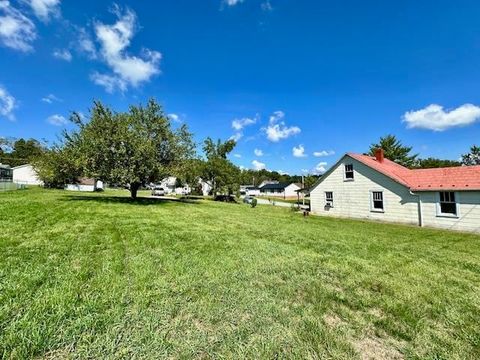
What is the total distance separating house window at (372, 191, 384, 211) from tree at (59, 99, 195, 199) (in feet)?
50.1

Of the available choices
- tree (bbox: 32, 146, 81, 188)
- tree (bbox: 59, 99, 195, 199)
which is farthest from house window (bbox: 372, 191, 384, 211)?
tree (bbox: 32, 146, 81, 188)

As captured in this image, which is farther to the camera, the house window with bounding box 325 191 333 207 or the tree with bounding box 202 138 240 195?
the tree with bounding box 202 138 240 195

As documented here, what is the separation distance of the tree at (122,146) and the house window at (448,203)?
60.8 feet

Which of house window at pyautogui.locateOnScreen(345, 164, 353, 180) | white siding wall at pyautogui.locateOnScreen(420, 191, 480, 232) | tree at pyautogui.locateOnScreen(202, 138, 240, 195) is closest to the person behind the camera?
white siding wall at pyautogui.locateOnScreen(420, 191, 480, 232)

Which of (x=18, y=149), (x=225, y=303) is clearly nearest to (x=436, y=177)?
(x=225, y=303)

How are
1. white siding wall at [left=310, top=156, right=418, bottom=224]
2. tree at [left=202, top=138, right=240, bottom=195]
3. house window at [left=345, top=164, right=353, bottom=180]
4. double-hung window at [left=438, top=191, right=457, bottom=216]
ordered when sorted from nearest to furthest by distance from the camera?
double-hung window at [left=438, top=191, right=457, bottom=216]
white siding wall at [left=310, top=156, right=418, bottom=224]
house window at [left=345, top=164, right=353, bottom=180]
tree at [left=202, top=138, right=240, bottom=195]

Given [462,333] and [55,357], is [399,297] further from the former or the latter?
[55,357]

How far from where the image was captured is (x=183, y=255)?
6.22 metres

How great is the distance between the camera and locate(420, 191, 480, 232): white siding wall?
14742mm

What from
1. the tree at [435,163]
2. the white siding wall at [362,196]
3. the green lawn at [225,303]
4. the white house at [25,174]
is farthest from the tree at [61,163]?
the tree at [435,163]

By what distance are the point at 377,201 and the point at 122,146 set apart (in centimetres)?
1912

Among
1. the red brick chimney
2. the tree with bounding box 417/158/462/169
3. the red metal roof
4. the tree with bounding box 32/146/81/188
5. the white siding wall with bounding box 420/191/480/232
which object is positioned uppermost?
the tree with bounding box 417/158/462/169

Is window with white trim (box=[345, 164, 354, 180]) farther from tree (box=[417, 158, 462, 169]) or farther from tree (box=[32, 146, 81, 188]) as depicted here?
tree (box=[417, 158, 462, 169])

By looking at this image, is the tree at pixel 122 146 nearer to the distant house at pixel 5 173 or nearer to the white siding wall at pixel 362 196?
the white siding wall at pixel 362 196
